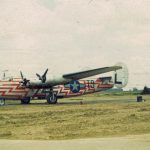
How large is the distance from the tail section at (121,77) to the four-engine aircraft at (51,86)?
4.12 metres

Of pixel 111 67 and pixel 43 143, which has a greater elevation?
pixel 111 67

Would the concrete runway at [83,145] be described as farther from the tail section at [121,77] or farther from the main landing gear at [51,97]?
the tail section at [121,77]

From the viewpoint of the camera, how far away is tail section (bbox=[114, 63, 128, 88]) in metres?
60.1

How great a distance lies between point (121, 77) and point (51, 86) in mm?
14513

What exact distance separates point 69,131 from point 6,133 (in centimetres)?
316

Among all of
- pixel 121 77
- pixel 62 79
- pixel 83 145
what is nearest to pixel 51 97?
pixel 62 79

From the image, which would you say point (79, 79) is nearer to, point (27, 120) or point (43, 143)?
point (27, 120)

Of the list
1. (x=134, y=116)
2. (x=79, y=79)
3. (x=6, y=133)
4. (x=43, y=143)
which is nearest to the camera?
(x=43, y=143)

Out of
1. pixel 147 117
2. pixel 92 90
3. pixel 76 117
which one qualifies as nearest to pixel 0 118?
pixel 76 117

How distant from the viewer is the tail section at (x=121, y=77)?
60.1 m

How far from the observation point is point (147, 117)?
27062mm

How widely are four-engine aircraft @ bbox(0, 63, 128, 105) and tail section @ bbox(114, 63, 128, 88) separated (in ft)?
13.5

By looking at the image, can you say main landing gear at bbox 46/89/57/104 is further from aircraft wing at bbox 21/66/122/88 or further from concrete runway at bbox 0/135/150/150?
concrete runway at bbox 0/135/150/150

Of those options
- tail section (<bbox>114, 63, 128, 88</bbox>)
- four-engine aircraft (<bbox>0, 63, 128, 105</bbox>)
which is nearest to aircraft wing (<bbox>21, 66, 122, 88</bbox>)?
four-engine aircraft (<bbox>0, 63, 128, 105</bbox>)
